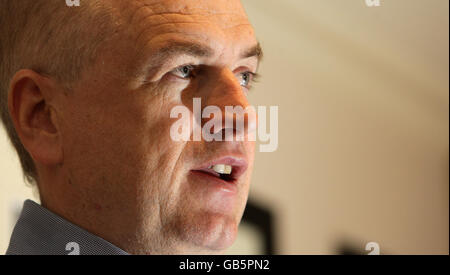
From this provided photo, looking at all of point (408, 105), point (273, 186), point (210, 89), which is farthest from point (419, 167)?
point (210, 89)

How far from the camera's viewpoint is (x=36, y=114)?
2.54ft

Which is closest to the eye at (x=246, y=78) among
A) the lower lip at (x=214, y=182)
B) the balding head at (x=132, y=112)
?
the balding head at (x=132, y=112)

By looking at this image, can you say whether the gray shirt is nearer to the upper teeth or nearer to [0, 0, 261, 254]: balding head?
[0, 0, 261, 254]: balding head

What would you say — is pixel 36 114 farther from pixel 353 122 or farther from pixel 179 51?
pixel 353 122

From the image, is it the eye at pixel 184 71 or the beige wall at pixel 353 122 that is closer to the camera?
the eye at pixel 184 71

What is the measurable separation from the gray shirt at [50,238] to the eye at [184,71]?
0.63 ft

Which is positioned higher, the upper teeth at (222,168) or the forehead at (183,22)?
the forehead at (183,22)

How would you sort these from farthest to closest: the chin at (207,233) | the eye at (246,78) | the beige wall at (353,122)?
the beige wall at (353,122) < the eye at (246,78) < the chin at (207,233)

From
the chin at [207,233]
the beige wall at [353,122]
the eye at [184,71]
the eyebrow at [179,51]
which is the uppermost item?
the beige wall at [353,122]

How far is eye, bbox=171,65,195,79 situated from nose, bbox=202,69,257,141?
1.0 inches

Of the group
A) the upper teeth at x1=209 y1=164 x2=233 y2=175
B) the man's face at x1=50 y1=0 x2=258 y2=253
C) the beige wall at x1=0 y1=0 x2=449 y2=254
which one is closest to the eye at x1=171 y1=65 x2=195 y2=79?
the man's face at x1=50 y1=0 x2=258 y2=253

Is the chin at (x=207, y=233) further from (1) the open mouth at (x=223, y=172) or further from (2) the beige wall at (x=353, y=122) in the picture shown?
(2) the beige wall at (x=353, y=122)

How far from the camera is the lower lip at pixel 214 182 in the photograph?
2.37ft

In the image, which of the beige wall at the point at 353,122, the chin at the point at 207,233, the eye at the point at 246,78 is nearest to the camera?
the chin at the point at 207,233
